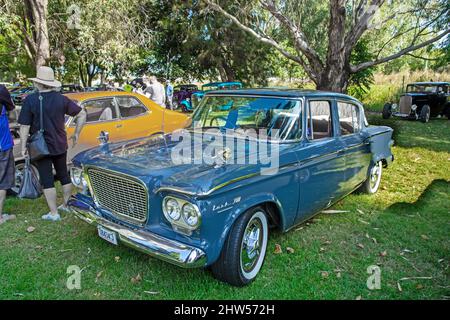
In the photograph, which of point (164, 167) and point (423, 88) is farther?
point (423, 88)

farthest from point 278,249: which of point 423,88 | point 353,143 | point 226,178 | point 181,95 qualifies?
point 181,95

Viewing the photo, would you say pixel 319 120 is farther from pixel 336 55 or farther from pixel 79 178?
Answer: pixel 336 55

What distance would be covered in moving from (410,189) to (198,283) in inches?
178

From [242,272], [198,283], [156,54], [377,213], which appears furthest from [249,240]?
[156,54]

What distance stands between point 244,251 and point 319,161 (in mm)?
1373

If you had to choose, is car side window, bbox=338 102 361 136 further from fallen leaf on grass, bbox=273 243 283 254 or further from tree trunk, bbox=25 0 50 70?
tree trunk, bbox=25 0 50 70

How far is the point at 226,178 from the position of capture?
286 cm

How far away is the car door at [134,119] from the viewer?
650 cm

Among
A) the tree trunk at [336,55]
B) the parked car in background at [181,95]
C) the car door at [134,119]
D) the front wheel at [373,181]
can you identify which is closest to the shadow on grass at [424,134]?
the tree trunk at [336,55]

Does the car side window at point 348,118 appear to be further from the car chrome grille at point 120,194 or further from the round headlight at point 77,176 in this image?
the round headlight at point 77,176

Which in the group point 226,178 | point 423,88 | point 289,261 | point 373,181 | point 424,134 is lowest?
point 289,261

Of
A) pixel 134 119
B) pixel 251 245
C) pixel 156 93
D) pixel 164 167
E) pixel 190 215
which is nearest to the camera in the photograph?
pixel 190 215

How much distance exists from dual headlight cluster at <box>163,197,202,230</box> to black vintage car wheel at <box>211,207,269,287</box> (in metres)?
0.41
